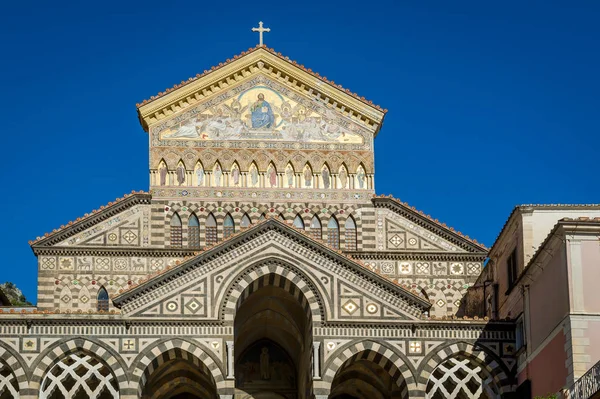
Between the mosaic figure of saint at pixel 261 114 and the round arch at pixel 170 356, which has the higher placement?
the mosaic figure of saint at pixel 261 114

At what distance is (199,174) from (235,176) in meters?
1.51

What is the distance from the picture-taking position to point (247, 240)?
46156 mm

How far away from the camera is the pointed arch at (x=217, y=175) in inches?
2131

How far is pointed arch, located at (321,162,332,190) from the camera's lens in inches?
2148

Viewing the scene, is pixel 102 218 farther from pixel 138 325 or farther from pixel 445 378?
pixel 445 378

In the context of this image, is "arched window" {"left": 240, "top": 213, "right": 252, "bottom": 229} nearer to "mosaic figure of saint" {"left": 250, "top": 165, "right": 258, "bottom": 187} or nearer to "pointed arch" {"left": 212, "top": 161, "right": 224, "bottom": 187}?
"mosaic figure of saint" {"left": 250, "top": 165, "right": 258, "bottom": 187}

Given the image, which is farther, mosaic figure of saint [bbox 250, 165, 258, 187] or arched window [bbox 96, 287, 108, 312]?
mosaic figure of saint [bbox 250, 165, 258, 187]

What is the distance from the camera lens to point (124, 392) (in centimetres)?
4416

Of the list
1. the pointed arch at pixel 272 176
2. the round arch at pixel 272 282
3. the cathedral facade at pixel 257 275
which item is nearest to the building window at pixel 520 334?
the cathedral facade at pixel 257 275

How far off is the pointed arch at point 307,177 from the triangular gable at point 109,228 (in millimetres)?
6476

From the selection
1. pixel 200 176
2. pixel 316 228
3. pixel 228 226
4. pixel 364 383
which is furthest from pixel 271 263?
pixel 200 176

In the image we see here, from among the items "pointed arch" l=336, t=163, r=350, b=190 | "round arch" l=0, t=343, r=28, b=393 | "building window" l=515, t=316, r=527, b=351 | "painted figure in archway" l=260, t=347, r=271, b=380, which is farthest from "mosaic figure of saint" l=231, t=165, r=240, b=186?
"building window" l=515, t=316, r=527, b=351

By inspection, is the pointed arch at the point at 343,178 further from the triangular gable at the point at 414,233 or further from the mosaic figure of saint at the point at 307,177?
the triangular gable at the point at 414,233

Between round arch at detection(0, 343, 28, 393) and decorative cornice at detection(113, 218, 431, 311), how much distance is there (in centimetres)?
379
